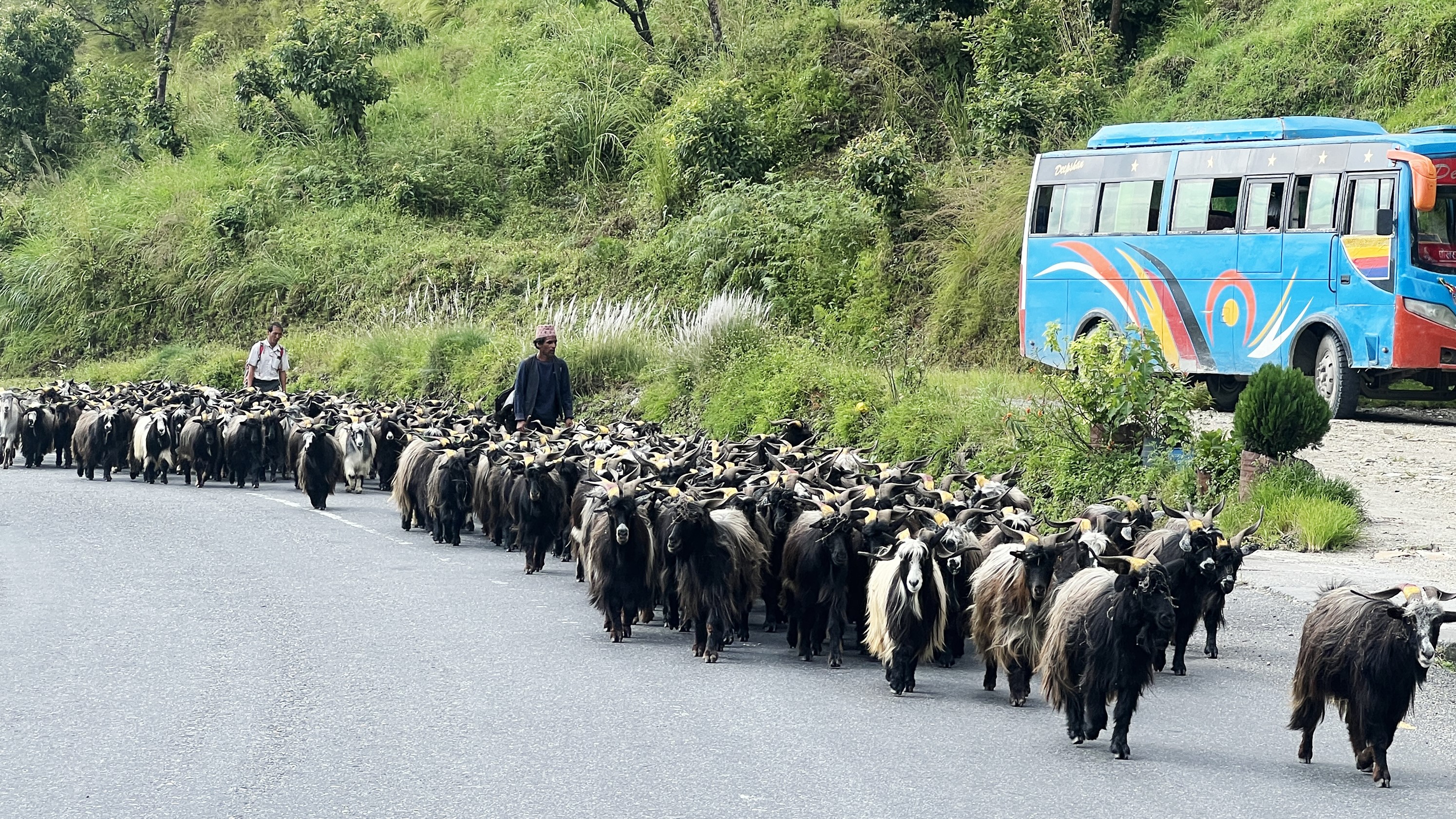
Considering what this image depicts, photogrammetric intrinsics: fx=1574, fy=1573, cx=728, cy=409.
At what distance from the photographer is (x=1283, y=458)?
45.5 ft

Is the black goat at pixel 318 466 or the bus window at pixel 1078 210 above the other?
the bus window at pixel 1078 210

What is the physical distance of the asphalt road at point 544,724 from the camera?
663cm

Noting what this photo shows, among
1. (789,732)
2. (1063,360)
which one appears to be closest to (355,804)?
(789,732)

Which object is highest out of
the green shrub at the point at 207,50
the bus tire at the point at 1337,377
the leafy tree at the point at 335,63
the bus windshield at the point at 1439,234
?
the green shrub at the point at 207,50

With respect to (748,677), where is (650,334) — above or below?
above

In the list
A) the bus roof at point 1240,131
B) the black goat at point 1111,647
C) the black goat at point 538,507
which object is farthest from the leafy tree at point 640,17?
the black goat at point 1111,647

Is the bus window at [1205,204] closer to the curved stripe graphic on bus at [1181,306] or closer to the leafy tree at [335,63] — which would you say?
the curved stripe graphic on bus at [1181,306]

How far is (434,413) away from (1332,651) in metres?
13.7

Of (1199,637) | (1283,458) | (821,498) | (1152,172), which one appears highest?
(1152,172)

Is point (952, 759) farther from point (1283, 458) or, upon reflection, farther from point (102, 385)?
point (102, 385)

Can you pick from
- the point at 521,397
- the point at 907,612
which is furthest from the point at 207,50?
the point at 907,612

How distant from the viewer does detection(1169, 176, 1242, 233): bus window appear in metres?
20.2

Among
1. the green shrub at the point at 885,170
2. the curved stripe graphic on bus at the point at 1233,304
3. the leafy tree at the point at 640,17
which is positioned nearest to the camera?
the curved stripe graphic on bus at the point at 1233,304

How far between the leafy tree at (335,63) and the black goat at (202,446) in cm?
1963
